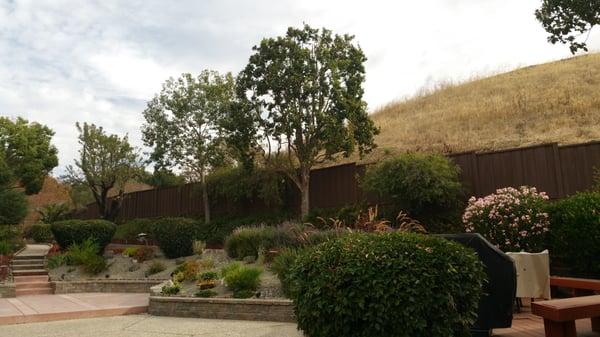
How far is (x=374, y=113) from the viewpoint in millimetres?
37906

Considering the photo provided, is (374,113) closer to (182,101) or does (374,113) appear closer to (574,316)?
(182,101)

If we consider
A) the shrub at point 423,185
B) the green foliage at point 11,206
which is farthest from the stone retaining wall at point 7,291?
the shrub at point 423,185

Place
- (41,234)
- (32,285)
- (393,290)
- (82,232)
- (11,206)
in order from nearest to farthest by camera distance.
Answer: (393,290)
(32,285)
(82,232)
(11,206)
(41,234)

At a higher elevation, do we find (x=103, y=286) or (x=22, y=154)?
(x=22, y=154)

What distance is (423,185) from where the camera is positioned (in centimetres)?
1322

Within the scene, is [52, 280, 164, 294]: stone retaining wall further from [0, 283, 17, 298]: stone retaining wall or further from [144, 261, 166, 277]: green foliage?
[0, 283, 17, 298]: stone retaining wall

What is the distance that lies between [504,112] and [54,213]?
27.7 metres

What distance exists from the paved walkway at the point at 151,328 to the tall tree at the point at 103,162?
1699 cm

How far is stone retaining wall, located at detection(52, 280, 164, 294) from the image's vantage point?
14.4m

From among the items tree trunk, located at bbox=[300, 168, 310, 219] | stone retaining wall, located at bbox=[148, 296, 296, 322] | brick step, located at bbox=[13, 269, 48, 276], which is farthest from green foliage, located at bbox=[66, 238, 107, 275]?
tree trunk, located at bbox=[300, 168, 310, 219]

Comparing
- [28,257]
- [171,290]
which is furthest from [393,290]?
[28,257]

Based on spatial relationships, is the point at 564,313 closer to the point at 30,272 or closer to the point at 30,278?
the point at 30,278

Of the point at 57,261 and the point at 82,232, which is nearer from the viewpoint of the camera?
the point at 57,261

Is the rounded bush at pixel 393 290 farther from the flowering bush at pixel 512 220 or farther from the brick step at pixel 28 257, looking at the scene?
the brick step at pixel 28 257
